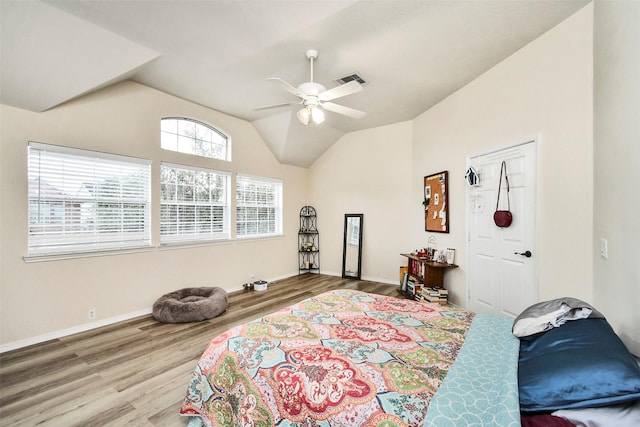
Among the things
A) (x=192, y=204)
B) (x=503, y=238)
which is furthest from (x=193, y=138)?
(x=503, y=238)

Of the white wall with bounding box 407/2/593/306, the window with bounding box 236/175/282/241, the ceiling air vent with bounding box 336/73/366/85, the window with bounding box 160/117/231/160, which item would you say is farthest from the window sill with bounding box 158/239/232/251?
the white wall with bounding box 407/2/593/306

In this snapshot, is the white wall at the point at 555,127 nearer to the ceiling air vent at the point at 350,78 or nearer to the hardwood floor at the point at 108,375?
the ceiling air vent at the point at 350,78

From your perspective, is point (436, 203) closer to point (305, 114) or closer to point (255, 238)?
point (305, 114)

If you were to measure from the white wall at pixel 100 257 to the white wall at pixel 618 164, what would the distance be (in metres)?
4.56

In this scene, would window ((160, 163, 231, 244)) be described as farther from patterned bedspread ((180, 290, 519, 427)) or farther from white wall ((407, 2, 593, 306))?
white wall ((407, 2, 593, 306))

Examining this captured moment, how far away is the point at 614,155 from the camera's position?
179 centimetres

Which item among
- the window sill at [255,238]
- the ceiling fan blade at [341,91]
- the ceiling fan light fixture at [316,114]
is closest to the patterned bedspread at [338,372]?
the ceiling fan light fixture at [316,114]

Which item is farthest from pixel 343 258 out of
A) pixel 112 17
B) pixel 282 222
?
pixel 112 17

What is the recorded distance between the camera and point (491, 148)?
3266 mm

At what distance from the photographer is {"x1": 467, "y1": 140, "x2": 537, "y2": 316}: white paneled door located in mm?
2816

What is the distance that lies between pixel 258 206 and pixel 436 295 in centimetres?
354

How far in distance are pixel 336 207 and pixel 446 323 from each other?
4261 millimetres

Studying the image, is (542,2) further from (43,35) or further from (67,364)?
(67,364)

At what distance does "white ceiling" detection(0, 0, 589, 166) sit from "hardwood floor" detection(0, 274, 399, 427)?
8.34 ft
